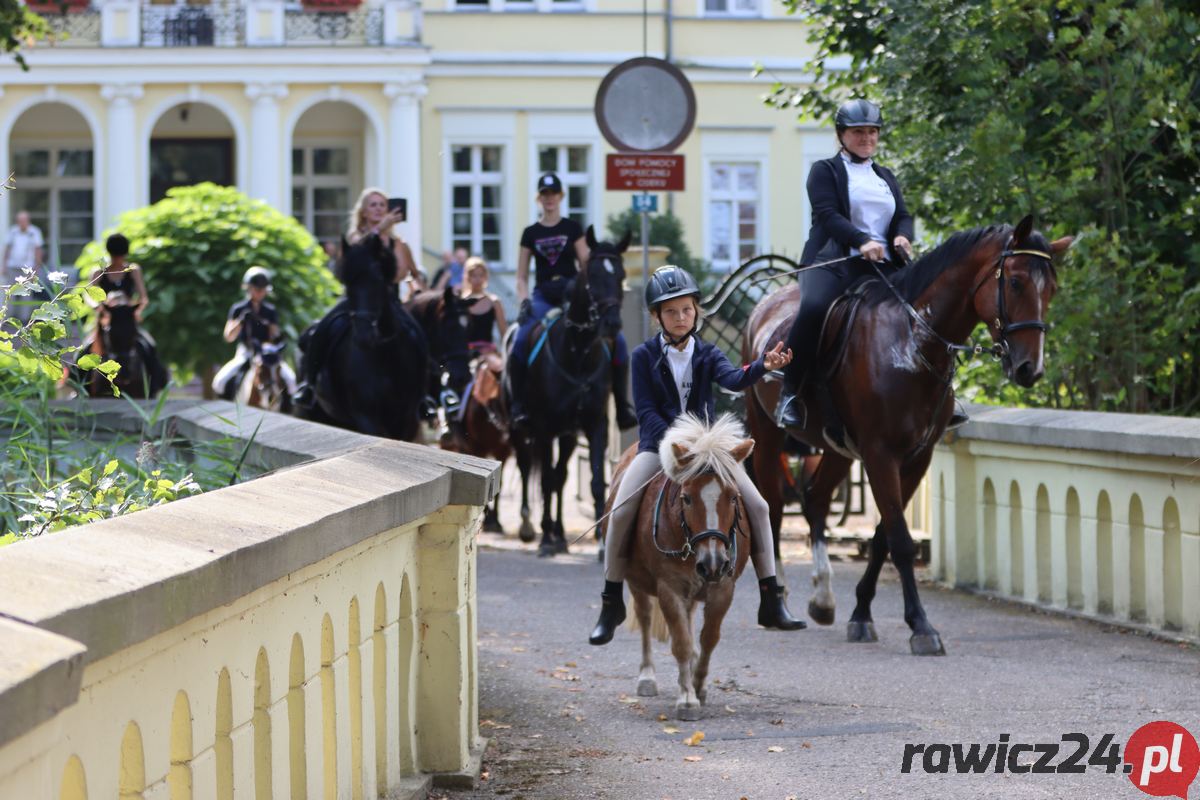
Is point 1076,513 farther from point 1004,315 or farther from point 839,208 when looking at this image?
point 839,208

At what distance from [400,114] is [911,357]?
115 ft

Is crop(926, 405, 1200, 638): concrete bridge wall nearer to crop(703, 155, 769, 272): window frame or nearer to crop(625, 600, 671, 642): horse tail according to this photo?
crop(625, 600, 671, 642): horse tail

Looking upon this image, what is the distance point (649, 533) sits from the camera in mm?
8664

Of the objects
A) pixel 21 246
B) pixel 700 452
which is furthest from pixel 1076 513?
pixel 21 246

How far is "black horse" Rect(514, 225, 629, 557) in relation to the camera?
15570mm

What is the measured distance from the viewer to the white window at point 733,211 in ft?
156

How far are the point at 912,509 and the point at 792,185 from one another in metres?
31.9

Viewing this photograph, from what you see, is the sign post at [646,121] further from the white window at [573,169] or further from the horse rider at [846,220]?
the white window at [573,169]

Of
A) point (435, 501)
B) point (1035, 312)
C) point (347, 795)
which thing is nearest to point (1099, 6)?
point (1035, 312)

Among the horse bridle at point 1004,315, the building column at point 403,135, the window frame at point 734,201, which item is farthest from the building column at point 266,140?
the horse bridle at point 1004,315

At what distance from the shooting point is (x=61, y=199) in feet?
152

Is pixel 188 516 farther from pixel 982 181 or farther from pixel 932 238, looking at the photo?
pixel 932 238

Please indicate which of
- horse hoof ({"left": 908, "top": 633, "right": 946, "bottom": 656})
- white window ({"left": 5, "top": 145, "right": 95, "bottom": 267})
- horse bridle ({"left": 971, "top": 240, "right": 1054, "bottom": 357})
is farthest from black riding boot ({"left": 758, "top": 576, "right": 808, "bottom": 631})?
white window ({"left": 5, "top": 145, "right": 95, "bottom": 267})

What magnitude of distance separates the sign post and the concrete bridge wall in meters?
3.49
